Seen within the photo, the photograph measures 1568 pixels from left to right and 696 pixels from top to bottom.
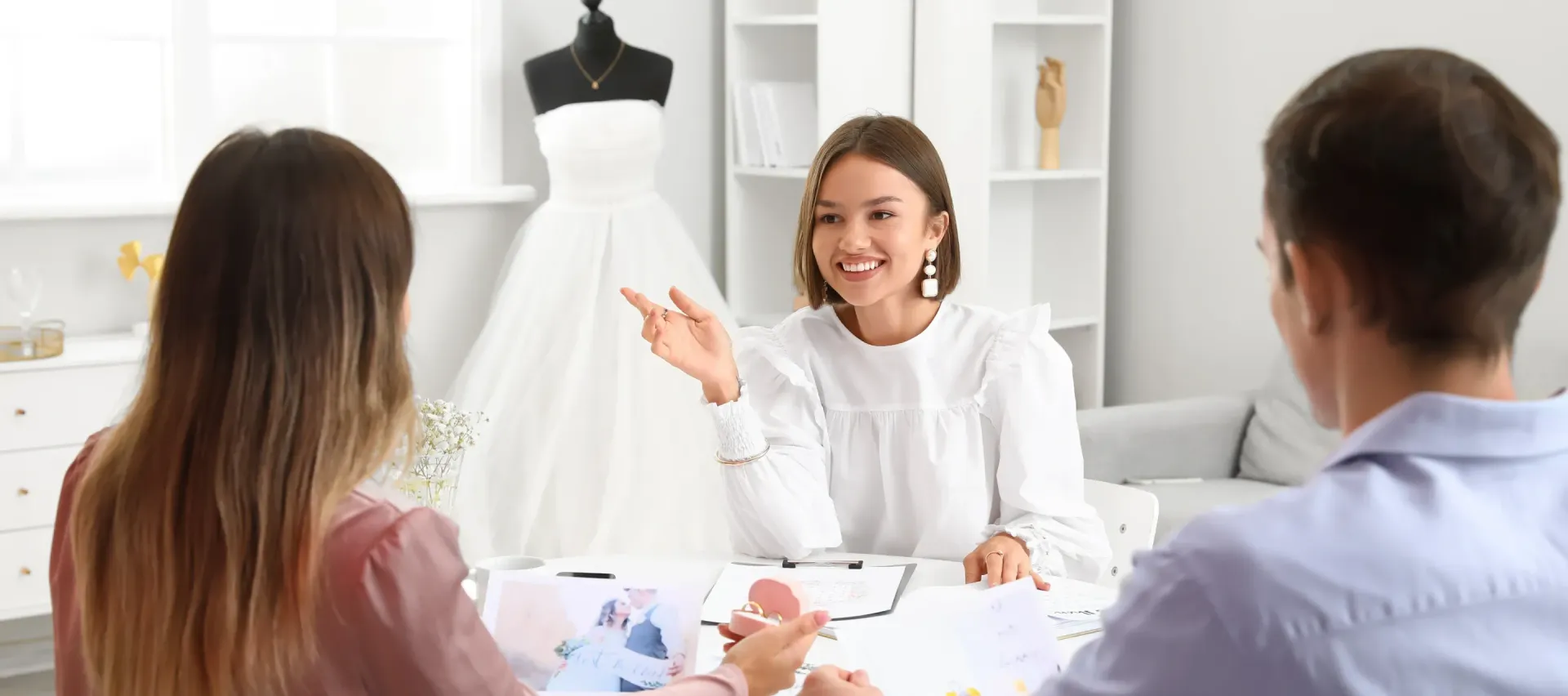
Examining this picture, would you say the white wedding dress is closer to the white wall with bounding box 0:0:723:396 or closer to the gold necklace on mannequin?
the gold necklace on mannequin

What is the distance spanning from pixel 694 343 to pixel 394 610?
938 millimetres

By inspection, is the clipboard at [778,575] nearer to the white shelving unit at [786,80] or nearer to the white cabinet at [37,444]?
the white cabinet at [37,444]

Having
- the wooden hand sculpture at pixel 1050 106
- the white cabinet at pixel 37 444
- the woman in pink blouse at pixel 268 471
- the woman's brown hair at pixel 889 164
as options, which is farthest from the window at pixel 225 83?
the woman in pink blouse at pixel 268 471

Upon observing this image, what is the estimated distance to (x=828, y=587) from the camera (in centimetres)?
176

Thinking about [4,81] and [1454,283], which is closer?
[1454,283]

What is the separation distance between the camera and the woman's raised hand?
1.94m

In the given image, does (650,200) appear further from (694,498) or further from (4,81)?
Answer: (4,81)

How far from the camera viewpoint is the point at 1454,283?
829 mm

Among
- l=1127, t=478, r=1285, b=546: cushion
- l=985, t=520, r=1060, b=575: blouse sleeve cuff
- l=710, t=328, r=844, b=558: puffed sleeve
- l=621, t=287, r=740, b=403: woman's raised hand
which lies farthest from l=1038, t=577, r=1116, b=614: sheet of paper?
l=1127, t=478, r=1285, b=546: cushion

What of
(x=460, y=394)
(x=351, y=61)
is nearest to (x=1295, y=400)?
(x=460, y=394)

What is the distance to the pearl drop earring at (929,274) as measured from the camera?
2.18m

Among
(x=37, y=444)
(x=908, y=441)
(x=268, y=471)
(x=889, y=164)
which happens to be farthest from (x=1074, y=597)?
(x=37, y=444)

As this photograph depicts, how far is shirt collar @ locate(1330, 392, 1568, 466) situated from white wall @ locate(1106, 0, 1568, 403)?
9.47 feet

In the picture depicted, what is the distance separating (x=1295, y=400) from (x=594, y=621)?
253cm
